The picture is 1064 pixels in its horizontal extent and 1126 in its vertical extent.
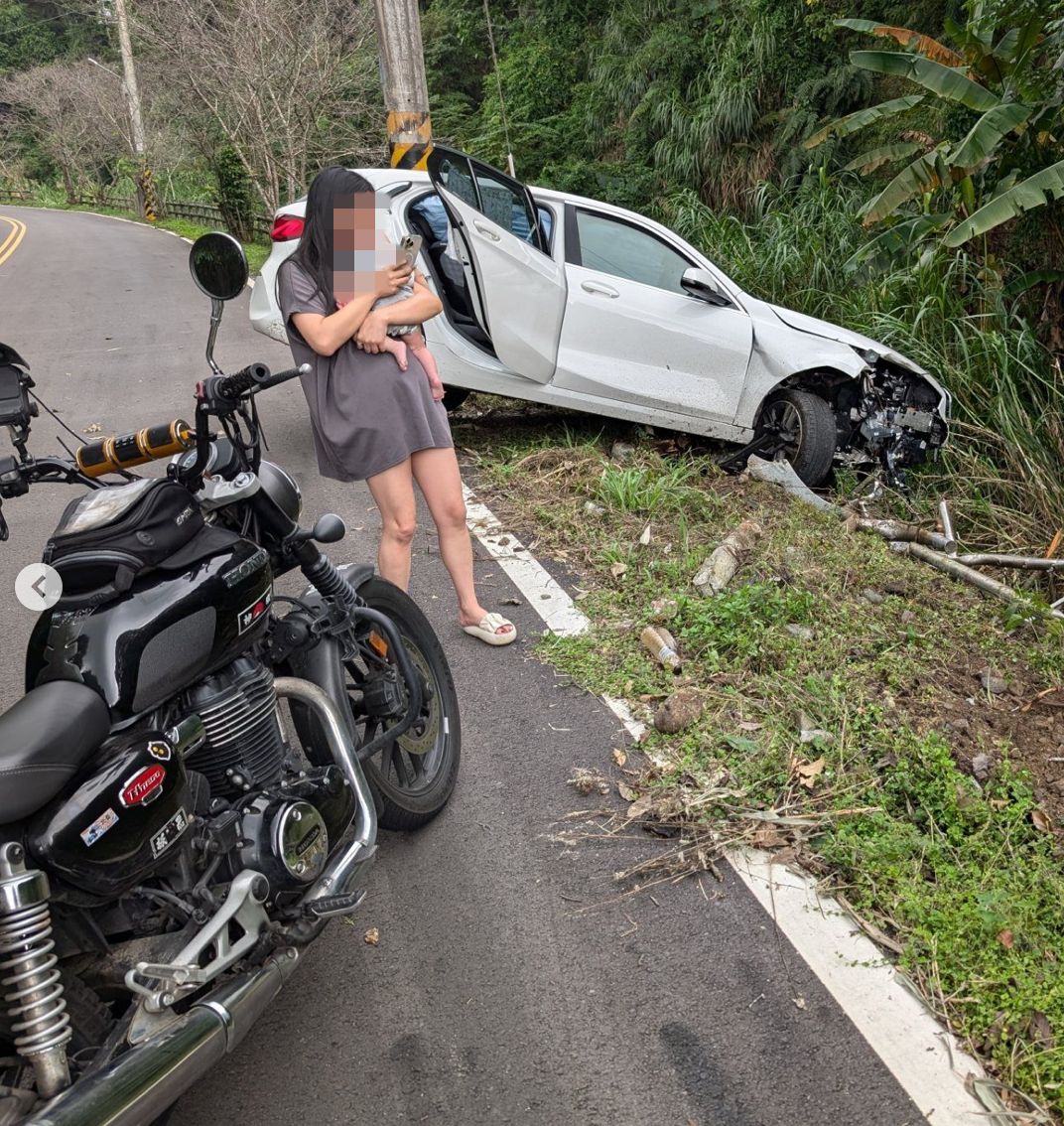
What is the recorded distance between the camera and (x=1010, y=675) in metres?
4.12

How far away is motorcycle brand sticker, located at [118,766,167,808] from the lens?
80.1 inches

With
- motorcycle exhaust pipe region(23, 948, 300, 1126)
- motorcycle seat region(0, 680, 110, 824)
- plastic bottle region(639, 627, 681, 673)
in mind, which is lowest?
plastic bottle region(639, 627, 681, 673)

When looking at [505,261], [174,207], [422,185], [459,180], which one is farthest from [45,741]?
[174,207]

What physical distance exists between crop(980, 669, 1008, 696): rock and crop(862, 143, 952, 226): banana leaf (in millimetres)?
4184

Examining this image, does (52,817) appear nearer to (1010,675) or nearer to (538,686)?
(538,686)

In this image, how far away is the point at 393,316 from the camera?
3617 millimetres

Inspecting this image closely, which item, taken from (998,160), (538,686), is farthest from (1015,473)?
(538,686)

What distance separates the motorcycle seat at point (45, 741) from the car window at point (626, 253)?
5.25 meters

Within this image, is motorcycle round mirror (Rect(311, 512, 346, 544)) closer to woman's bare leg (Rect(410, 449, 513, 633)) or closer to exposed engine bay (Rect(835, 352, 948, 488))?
woman's bare leg (Rect(410, 449, 513, 633))

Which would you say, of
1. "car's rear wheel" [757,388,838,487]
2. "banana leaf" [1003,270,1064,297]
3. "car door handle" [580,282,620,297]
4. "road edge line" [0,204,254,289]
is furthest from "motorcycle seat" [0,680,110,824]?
"road edge line" [0,204,254,289]

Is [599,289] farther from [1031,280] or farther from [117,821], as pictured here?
[117,821]

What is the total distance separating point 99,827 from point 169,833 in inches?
8.0

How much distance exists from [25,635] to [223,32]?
56.3ft

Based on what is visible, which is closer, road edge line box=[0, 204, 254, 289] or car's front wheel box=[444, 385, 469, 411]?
car's front wheel box=[444, 385, 469, 411]
